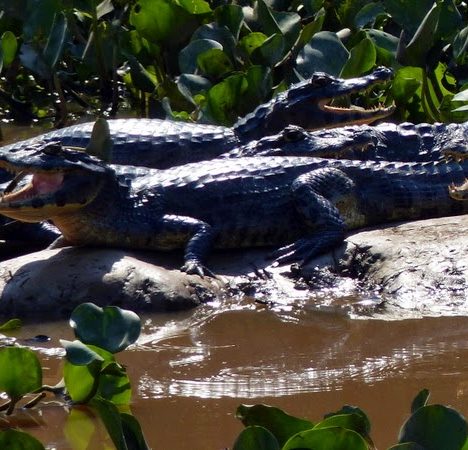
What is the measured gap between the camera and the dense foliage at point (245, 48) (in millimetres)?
7969

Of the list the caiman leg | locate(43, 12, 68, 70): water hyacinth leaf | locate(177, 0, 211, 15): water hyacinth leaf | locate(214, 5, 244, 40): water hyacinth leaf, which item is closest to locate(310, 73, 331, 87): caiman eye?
locate(214, 5, 244, 40): water hyacinth leaf

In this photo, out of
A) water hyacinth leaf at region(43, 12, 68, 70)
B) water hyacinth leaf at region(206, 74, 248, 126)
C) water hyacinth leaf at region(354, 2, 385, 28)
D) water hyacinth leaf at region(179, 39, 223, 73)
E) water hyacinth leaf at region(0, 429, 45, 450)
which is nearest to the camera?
water hyacinth leaf at region(0, 429, 45, 450)

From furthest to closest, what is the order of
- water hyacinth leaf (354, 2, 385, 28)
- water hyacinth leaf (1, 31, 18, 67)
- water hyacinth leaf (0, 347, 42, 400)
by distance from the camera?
water hyacinth leaf (1, 31, 18, 67) → water hyacinth leaf (354, 2, 385, 28) → water hyacinth leaf (0, 347, 42, 400)

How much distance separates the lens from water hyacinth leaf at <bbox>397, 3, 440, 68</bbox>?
752 cm

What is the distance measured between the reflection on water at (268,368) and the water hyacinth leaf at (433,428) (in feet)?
2.62

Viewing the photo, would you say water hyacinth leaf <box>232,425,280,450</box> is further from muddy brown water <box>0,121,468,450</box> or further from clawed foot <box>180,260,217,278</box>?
clawed foot <box>180,260,217,278</box>

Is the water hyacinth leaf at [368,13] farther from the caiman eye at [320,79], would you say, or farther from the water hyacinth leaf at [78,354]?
the water hyacinth leaf at [78,354]

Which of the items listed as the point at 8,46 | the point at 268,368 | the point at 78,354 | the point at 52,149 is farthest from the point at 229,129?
the point at 78,354

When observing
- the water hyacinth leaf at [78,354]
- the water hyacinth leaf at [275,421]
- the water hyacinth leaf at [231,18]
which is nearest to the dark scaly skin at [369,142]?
the water hyacinth leaf at [231,18]

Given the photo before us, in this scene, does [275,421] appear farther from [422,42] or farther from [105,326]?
[422,42]

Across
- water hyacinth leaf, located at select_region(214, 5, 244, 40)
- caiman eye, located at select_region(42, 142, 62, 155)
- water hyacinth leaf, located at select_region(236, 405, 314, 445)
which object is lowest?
water hyacinth leaf, located at select_region(214, 5, 244, 40)

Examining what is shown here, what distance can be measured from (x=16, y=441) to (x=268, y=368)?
1.74m

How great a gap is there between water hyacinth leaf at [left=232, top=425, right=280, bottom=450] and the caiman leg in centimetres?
296

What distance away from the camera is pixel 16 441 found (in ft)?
11.3
